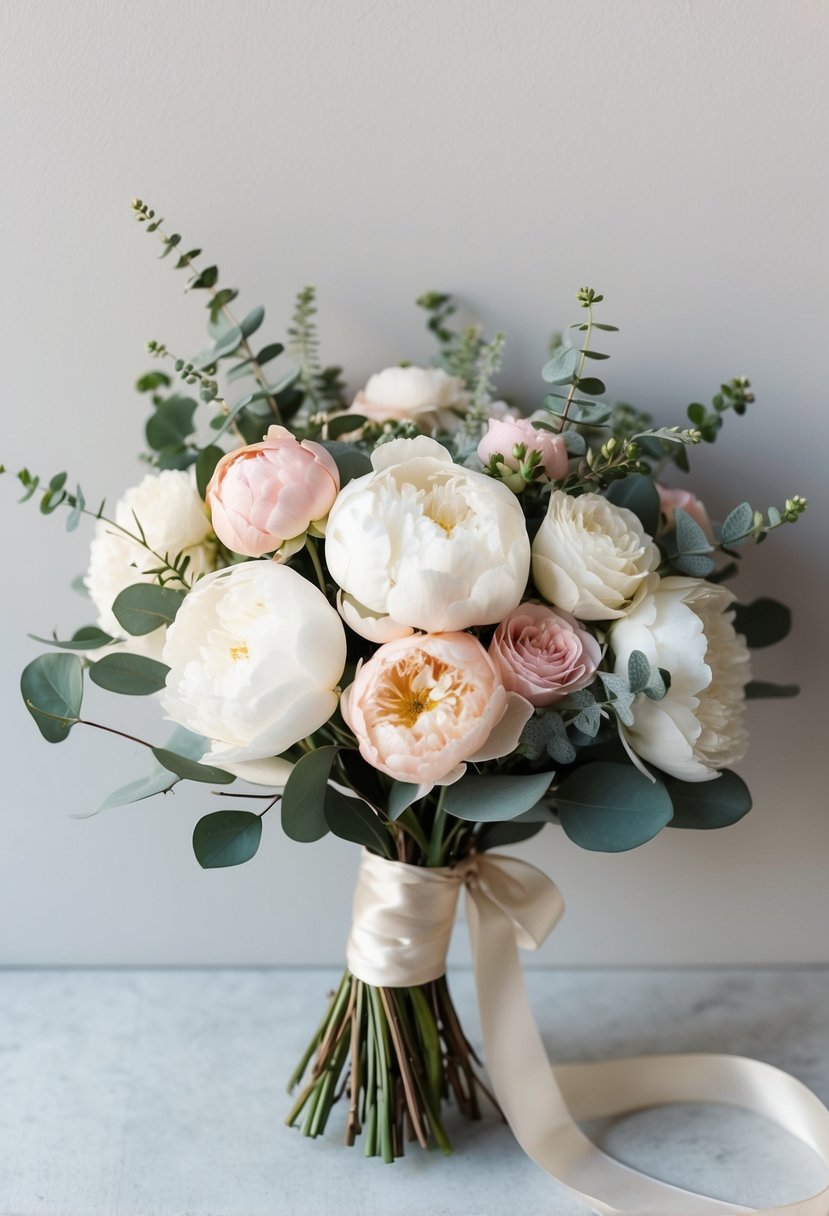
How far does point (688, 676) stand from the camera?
738 mm

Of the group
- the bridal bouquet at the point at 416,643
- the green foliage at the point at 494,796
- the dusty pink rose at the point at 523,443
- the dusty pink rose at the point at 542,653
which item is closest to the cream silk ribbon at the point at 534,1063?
the bridal bouquet at the point at 416,643

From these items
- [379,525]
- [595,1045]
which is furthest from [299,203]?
[595,1045]

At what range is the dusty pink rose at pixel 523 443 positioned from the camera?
0.75 meters

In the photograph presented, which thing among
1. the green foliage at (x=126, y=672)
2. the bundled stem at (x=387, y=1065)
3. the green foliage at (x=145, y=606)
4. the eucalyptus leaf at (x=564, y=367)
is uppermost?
the eucalyptus leaf at (x=564, y=367)

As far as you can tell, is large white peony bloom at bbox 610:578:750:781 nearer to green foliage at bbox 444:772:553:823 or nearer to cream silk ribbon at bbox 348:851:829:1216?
green foliage at bbox 444:772:553:823

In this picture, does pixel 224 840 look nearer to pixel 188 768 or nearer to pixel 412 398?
pixel 188 768

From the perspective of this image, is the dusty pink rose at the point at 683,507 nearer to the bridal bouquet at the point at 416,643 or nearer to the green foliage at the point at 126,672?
the bridal bouquet at the point at 416,643

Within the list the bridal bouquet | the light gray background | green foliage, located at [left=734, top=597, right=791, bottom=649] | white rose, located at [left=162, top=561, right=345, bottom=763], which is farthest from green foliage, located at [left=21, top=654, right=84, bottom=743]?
green foliage, located at [left=734, top=597, right=791, bottom=649]

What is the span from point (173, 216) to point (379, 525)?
447mm

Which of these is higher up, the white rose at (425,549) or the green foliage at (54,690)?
the white rose at (425,549)

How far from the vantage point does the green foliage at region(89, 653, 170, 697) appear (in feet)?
2.65

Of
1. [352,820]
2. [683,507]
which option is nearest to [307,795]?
[352,820]

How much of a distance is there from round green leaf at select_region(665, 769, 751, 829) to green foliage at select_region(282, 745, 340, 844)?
0.88ft

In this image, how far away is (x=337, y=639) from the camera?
703 millimetres
